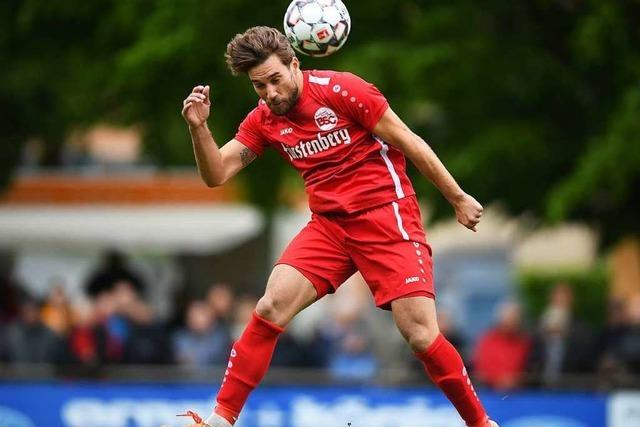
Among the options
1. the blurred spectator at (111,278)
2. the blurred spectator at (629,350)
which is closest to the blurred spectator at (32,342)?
the blurred spectator at (111,278)

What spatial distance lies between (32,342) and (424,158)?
8.60m

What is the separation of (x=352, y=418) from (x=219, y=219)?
11.1m

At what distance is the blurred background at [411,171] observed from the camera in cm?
1337

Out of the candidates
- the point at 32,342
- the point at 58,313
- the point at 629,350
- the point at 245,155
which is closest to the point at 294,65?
the point at 245,155

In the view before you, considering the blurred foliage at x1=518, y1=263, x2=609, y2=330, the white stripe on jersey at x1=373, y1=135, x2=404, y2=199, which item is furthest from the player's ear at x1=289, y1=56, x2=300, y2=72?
the blurred foliage at x1=518, y1=263, x2=609, y2=330

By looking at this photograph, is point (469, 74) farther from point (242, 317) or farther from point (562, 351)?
point (242, 317)

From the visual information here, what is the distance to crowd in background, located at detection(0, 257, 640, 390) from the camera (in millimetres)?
13836

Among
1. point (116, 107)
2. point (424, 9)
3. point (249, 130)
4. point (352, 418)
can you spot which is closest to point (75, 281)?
point (116, 107)

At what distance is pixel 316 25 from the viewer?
7691mm

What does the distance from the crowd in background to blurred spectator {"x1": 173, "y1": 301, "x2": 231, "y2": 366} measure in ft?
0.03

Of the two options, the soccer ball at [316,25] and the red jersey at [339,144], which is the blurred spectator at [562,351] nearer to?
the red jersey at [339,144]

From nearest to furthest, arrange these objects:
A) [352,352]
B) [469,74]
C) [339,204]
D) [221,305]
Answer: [339,204]
[352,352]
[469,74]
[221,305]

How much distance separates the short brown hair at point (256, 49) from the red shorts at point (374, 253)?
909 millimetres

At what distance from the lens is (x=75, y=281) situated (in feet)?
75.3
